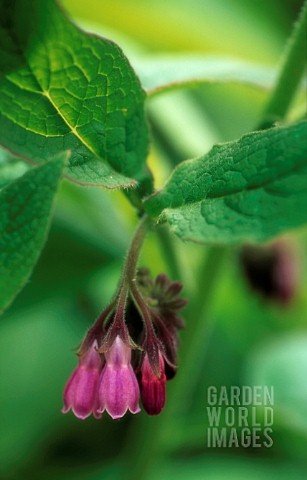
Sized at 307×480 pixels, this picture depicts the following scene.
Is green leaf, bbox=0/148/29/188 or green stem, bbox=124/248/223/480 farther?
green stem, bbox=124/248/223/480

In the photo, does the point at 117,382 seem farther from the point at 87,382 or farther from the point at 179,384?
the point at 179,384

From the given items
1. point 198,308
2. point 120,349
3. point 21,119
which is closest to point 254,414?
point 198,308

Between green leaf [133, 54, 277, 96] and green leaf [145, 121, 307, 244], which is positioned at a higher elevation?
green leaf [133, 54, 277, 96]

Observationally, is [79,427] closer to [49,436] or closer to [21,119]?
[49,436]

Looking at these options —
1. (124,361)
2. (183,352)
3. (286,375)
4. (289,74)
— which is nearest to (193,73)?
(289,74)

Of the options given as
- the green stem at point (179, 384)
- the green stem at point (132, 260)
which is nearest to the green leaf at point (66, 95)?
the green stem at point (132, 260)

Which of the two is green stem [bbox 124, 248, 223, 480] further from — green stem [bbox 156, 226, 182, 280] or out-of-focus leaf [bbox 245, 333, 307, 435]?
out-of-focus leaf [bbox 245, 333, 307, 435]

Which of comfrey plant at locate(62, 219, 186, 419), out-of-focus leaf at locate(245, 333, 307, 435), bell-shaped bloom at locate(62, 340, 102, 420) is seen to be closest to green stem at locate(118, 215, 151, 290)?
comfrey plant at locate(62, 219, 186, 419)

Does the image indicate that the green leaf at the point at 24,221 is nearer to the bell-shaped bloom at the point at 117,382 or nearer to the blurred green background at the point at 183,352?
the bell-shaped bloom at the point at 117,382

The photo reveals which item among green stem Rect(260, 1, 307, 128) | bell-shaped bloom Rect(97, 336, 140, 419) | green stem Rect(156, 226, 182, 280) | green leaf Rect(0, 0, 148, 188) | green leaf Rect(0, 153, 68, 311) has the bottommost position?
bell-shaped bloom Rect(97, 336, 140, 419)
